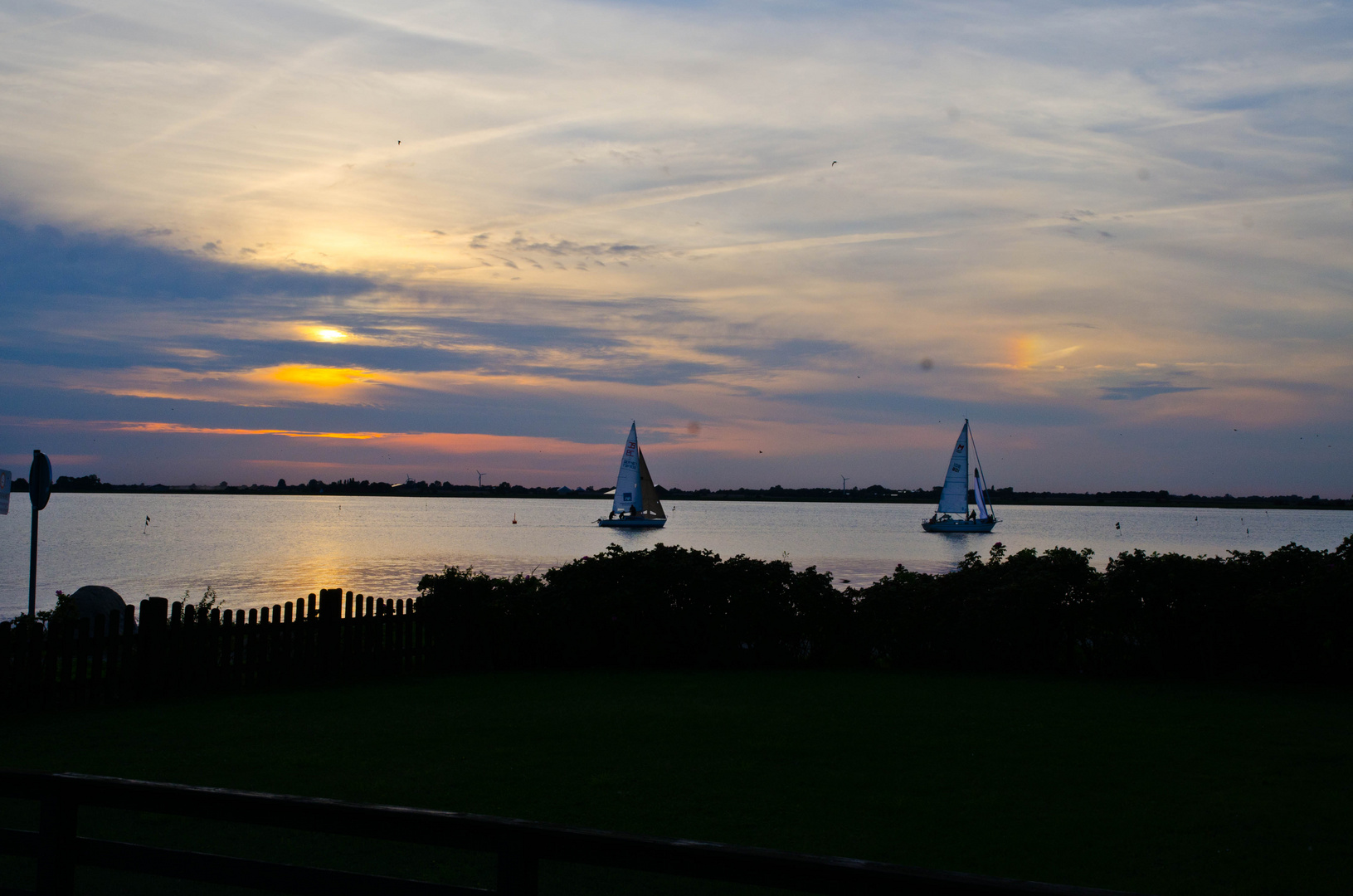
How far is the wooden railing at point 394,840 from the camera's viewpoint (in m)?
3.04

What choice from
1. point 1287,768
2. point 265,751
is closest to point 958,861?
point 1287,768

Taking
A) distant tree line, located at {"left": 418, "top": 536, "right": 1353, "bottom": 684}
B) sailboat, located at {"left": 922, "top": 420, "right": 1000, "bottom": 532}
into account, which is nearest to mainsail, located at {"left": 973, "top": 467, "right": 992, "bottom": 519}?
sailboat, located at {"left": 922, "top": 420, "right": 1000, "bottom": 532}

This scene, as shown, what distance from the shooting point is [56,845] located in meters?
4.22

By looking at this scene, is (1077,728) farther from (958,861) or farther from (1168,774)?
(958,861)

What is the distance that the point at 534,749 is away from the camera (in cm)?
940

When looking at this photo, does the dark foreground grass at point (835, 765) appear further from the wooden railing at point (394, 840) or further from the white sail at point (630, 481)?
the white sail at point (630, 481)

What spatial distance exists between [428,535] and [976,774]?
10590 centimetres

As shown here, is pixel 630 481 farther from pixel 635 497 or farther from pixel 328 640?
pixel 328 640

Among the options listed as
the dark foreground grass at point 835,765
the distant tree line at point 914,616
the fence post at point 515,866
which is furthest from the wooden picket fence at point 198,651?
the fence post at point 515,866

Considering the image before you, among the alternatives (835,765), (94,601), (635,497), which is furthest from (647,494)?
(835,765)

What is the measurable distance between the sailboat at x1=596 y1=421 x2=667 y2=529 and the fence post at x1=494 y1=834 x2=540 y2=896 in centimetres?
8717

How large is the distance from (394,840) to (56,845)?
64.1 inches

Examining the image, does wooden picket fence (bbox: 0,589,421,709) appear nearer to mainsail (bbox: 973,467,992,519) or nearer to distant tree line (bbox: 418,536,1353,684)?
distant tree line (bbox: 418,536,1353,684)

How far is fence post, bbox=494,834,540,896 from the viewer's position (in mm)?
3475
